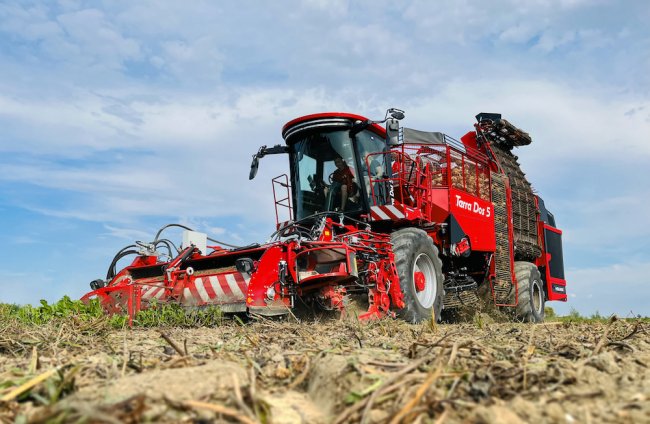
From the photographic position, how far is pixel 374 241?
7.25 m

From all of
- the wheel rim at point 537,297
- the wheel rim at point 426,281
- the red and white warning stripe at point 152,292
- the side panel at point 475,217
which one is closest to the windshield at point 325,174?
the wheel rim at point 426,281

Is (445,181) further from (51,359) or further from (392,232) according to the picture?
(51,359)

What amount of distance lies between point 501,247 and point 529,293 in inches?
47.9

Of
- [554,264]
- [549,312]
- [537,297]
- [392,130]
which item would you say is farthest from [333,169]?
[549,312]

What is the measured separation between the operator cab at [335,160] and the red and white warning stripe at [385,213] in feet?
0.49

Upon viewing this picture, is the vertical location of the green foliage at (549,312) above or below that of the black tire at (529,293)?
below

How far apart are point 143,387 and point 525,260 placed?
11280 millimetres

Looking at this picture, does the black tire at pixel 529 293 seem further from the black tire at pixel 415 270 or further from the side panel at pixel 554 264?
the black tire at pixel 415 270

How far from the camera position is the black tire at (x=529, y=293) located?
10891 millimetres

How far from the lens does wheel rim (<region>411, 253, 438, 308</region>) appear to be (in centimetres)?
805

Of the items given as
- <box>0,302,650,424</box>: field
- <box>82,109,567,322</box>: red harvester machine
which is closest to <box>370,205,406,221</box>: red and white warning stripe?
<box>82,109,567,322</box>: red harvester machine

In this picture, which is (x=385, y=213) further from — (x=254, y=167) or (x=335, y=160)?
(x=254, y=167)

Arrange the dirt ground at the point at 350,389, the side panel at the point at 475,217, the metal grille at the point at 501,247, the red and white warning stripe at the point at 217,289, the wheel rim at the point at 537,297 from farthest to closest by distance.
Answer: the wheel rim at the point at 537,297 < the metal grille at the point at 501,247 < the side panel at the point at 475,217 < the red and white warning stripe at the point at 217,289 < the dirt ground at the point at 350,389

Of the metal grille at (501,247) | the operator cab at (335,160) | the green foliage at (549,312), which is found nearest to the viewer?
the operator cab at (335,160)
